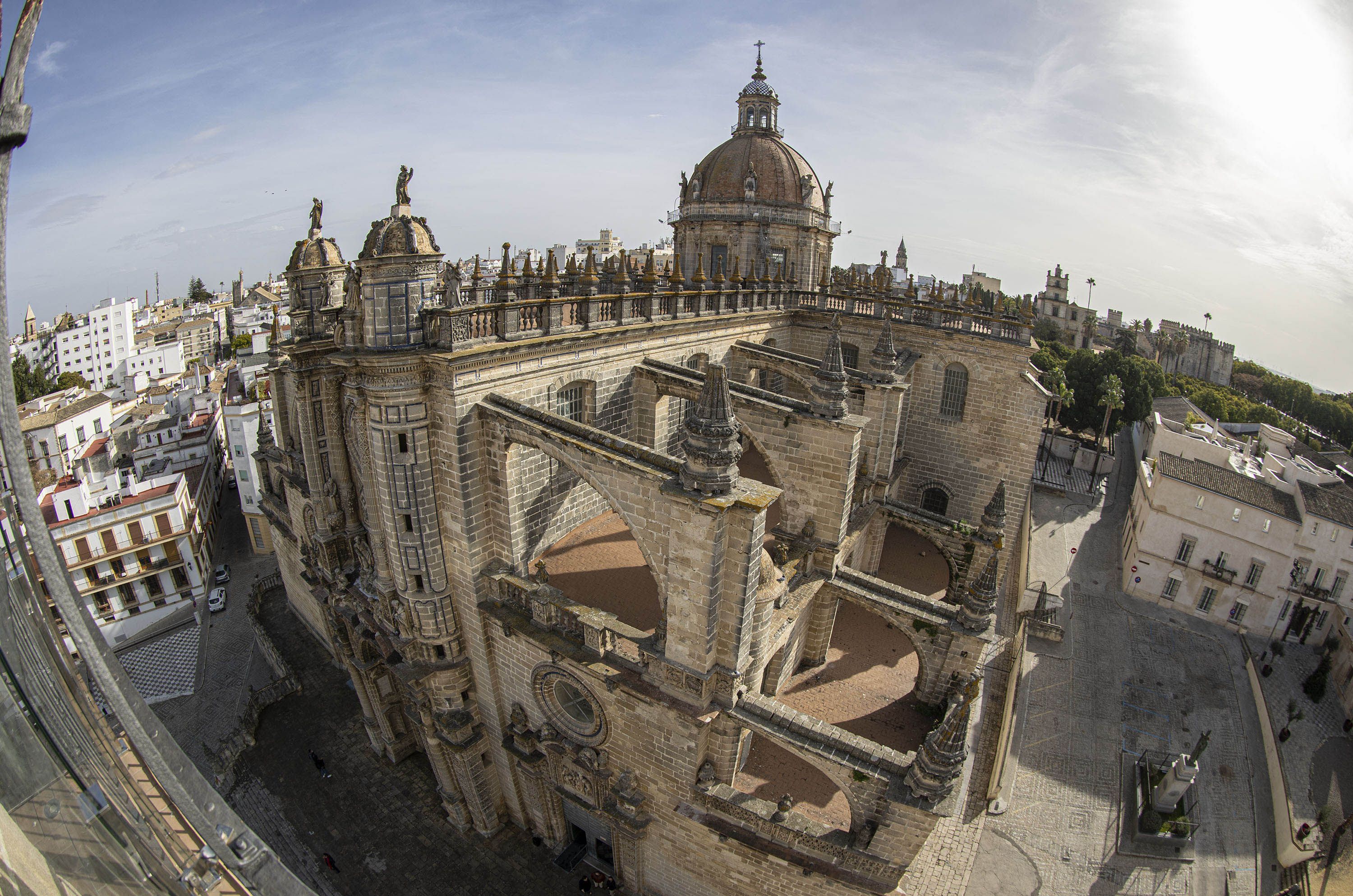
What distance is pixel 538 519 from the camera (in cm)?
1587

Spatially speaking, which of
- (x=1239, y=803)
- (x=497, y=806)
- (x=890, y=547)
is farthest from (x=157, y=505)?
(x=1239, y=803)

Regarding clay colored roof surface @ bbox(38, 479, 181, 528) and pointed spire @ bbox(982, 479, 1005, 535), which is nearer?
pointed spire @ bbox(982, 479, 1005, 535)

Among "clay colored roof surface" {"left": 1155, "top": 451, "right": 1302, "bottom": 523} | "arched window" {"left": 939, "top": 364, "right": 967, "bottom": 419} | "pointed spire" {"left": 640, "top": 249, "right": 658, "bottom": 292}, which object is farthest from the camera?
"clay colored roof surface" {"left": 1155, "top": 451, "right": 1302, "bottom": 523}

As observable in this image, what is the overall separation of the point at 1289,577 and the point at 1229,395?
4405 centimetres

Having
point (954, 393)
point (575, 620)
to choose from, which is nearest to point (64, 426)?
point (575, 620)

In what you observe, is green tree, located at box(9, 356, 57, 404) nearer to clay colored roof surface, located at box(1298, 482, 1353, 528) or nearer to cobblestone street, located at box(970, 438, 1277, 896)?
cobblestone street, located at box(970, 438, 1277, 896)

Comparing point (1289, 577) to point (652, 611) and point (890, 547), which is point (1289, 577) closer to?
point (890, 547)

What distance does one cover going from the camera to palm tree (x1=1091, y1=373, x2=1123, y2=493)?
4406 centimetres

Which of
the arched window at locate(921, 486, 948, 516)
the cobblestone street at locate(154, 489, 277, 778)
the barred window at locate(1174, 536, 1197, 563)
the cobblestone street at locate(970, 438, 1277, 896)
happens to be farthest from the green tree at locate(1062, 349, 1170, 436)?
the cobblestone street at locate(154, 489, 277, 778)

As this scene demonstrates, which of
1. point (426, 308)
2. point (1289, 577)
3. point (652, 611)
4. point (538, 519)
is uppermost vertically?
point (426, 308)

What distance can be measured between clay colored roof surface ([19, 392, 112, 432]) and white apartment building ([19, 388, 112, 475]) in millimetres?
31

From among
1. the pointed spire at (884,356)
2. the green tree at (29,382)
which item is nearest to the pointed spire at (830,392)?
the pointed spire at (884,356)

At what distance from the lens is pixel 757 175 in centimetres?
3231

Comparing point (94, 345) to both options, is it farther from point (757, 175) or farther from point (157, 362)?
point (757, 175)
